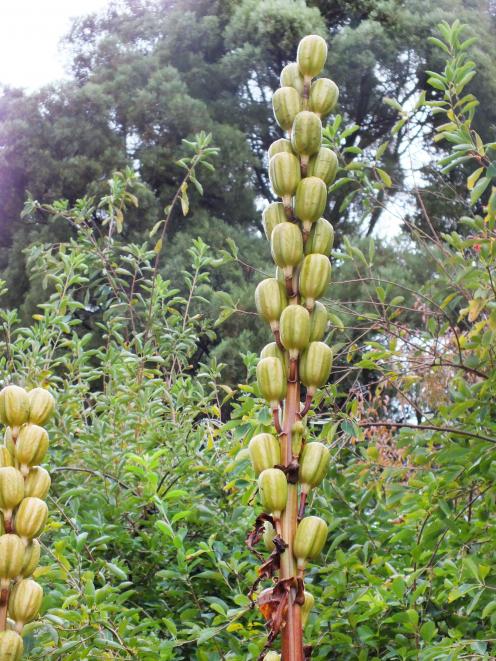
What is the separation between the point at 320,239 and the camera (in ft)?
2.80

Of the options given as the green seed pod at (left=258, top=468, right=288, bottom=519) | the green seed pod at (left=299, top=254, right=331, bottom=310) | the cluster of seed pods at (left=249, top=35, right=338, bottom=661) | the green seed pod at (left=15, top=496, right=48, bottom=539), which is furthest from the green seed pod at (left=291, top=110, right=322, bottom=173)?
the green seed pod at (left=15, top=496, right=48, bottom=539)

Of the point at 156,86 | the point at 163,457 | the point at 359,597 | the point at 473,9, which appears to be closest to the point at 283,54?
the point at 156,86

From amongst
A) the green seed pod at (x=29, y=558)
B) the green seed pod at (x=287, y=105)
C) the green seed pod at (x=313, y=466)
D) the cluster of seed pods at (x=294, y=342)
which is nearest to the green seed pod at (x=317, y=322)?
the cluster of seed pods at (x=294, y=342)

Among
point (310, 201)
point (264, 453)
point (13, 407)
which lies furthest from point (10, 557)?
point (310, 201)

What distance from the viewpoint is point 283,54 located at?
11.8 meters

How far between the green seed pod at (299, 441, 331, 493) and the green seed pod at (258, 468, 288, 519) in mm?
27

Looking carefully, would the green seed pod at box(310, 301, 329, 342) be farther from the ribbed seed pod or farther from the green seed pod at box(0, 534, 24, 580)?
the green seed pod at box(0, 534, 24, 580)

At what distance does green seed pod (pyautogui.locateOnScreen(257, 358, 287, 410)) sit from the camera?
2.60ft

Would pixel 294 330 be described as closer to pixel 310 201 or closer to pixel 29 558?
pixel 310 201

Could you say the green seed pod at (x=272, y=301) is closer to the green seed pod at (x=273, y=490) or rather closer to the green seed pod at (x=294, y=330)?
the green seed pod at (x=294, y=330)

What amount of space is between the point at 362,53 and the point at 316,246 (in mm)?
11330

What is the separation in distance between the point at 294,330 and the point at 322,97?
0.30m

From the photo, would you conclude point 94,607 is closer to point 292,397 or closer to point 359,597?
point 359,597

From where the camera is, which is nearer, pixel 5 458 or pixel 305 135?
pixel 5 458
